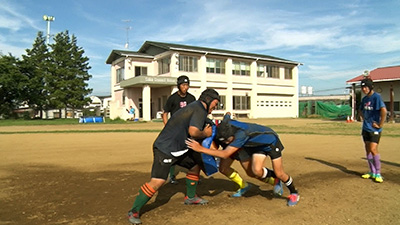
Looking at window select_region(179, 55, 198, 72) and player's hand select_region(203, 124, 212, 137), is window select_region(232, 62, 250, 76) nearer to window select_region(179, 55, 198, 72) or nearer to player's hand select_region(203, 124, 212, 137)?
window select_region(179, 55, 198, 72)

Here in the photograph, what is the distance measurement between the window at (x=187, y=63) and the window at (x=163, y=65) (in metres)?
1.55

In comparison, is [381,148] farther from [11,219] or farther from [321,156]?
[11,219]

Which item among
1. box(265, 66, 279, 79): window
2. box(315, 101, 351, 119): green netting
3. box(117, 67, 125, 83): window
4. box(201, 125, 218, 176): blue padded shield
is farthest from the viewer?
box(265, 66, 279, 79): window

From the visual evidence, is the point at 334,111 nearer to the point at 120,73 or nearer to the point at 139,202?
the point at 120,73

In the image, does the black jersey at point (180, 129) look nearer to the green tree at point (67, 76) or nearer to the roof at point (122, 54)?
the roof at point (122, 54)

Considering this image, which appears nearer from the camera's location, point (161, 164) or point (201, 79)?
point (161, 164)

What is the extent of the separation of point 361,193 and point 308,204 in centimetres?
118

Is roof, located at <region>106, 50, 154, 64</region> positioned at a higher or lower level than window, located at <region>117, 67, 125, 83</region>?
higher

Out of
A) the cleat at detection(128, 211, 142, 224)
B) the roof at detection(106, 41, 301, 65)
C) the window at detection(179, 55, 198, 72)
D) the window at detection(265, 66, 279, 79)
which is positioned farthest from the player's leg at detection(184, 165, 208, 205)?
the window at detection(265, 66, 279, 79)

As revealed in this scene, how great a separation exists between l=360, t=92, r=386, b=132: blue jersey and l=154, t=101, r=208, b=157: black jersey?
12.8ft

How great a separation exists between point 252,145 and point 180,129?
1.09 meters

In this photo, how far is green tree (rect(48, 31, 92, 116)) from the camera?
1930 inches

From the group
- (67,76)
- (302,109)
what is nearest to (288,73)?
(302,109)

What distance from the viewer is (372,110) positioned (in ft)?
19.6
